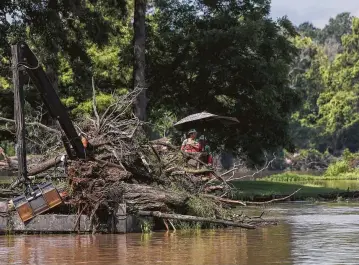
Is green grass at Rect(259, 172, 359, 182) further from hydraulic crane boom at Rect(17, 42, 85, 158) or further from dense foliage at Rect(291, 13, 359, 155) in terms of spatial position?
dense foliage at Rect(291, 13, 359, 155)

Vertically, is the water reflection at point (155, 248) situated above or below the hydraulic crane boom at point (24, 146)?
below

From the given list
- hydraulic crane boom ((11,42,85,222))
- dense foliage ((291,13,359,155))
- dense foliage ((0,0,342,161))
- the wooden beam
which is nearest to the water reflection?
hydraulic crane boom ((11,42,85,222))

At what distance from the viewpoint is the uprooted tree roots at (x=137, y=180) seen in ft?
55.0

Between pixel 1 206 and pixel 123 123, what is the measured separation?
316 cm

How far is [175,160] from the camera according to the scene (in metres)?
19.5

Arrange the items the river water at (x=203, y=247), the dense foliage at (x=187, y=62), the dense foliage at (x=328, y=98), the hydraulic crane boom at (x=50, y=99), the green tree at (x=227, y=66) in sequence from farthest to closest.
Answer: the dense foliage at (x=328, y=98)
the green tree at (x=227, y=66)
the dense foliage at (x=187, y=62)
the hydraulic crane boom at (x=50, y=99)
the river water at (x=203, y=247)

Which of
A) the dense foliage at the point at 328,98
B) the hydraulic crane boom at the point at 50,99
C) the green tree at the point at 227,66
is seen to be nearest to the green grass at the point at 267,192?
the green tree at the point at 227,66

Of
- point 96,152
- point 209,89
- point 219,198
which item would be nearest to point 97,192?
point 96,152

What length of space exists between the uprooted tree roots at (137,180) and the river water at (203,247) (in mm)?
589

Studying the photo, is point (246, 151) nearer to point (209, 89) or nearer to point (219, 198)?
point (209, 89)

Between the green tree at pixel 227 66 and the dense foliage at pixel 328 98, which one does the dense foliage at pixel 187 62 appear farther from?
the dense foliage at pixel 328 98

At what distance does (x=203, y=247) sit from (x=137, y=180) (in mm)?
4183

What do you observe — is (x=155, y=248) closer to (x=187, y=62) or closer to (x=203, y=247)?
(x=203, y=247)

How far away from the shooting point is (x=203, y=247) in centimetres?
1407
